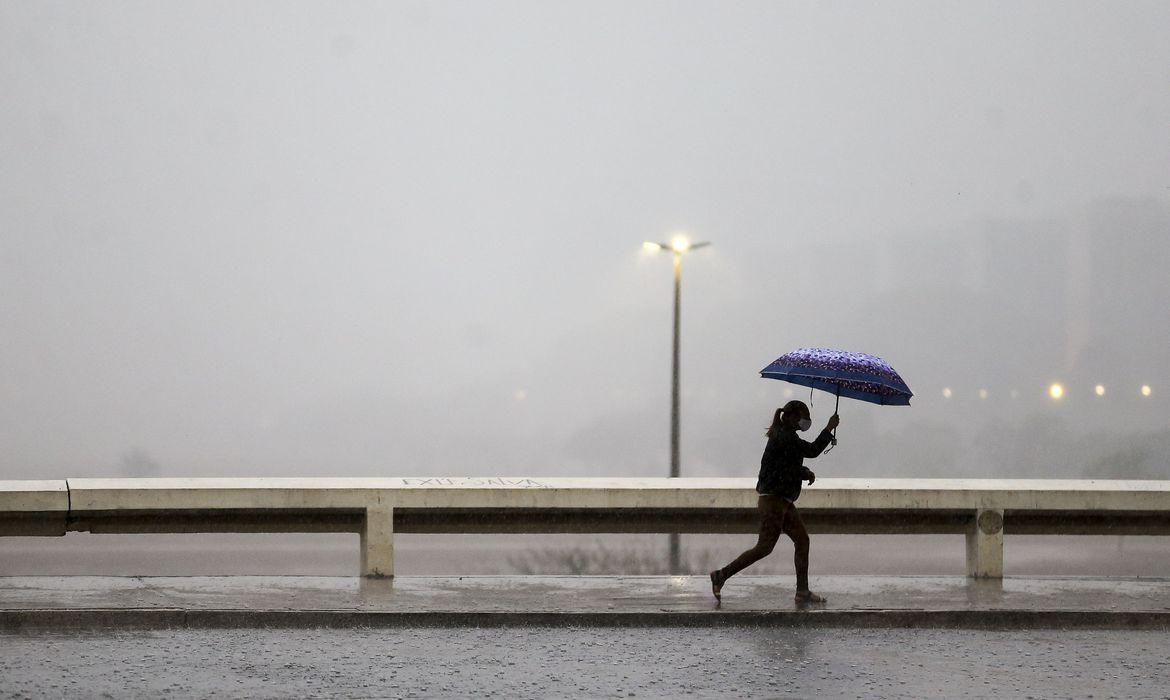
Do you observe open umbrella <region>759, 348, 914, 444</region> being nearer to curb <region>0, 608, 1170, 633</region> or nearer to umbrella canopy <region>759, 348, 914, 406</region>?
umbrella canopy <region>759, 348, 914, 406</region>

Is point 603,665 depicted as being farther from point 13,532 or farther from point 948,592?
point 13,532

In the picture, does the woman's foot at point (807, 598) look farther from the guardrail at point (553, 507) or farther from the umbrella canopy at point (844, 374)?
the umbrella canopy at point (844, 374)

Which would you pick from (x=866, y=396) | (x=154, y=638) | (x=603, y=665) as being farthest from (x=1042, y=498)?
(x=154, y=638)

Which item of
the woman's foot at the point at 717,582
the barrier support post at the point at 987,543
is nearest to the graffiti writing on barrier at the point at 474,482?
the woman's foot at the point at 717,582

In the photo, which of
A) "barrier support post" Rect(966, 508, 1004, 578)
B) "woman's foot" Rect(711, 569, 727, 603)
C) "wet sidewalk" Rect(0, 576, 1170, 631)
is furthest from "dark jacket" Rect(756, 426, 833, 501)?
"barrier support post" Rect(966, 508, 1004, 578)

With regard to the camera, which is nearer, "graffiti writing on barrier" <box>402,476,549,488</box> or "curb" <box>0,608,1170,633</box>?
"curb" <box>0,608,1170,633</box>

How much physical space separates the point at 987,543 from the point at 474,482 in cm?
464

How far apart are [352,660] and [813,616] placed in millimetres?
3603

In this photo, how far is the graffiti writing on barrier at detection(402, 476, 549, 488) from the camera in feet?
40.0

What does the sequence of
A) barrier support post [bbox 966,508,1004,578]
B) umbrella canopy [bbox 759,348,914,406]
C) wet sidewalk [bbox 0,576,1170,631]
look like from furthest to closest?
barrier support post [bbox 966,508,1004,578], umbrella canopy [bbox 759,348,914,406], wet sidewalk [bbox 0,576,1170,631]

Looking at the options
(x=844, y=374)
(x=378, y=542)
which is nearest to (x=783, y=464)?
(x=844, y=374)

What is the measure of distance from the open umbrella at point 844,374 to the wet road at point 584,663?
1840 mm

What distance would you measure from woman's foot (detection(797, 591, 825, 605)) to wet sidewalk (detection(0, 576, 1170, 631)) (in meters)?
0.09

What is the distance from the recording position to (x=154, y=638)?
9.27m
